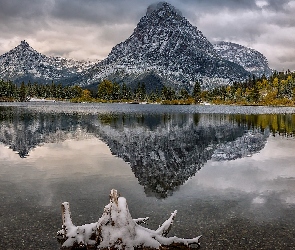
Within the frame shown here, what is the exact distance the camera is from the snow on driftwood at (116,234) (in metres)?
11.7

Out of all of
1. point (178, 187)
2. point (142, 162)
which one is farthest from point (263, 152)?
point (178, 187)

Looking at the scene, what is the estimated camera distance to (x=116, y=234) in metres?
11.7

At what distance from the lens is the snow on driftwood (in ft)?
38.3

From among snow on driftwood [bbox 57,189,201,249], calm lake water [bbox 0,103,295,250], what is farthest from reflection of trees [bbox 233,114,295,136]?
snow on driftwood [bbox 57,189,201,249]

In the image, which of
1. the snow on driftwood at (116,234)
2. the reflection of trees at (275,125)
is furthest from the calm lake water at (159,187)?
the reflection of trees at (275,125)

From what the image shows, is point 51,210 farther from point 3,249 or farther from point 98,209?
point 3,249

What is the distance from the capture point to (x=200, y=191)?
23.1m

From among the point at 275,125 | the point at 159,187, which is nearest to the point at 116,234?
the point at 159,187

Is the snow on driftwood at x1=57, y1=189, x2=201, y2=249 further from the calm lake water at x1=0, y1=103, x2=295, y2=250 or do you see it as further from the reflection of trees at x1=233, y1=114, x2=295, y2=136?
the reflection of trees at x1=233, y1=114, x2=295, y2=136

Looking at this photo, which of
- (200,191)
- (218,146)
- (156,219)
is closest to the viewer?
(156,219)

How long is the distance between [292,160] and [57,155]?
26.4 metres

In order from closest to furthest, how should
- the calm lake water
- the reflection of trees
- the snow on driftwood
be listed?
the snow on driftwood, the calm lake water, the reflection of trees

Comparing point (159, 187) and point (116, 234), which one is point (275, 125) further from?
point (116, 234)

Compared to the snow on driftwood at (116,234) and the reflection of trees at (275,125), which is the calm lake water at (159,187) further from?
the reflection of trees at (275,125)
